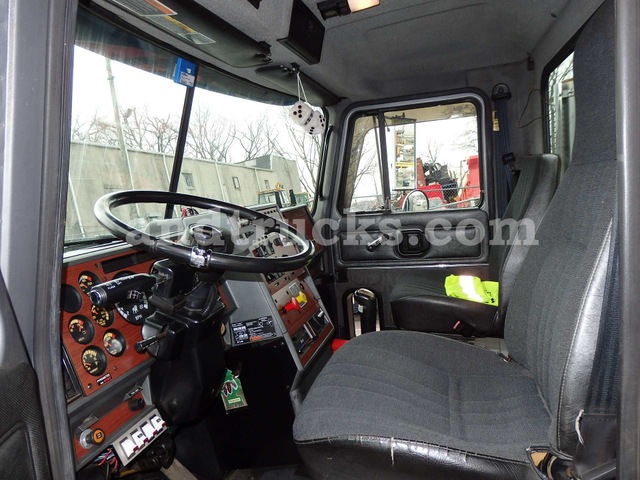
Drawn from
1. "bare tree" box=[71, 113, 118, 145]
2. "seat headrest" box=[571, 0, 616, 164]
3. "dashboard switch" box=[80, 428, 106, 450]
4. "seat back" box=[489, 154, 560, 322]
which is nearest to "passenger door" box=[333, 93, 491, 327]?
"seat back" box=[489, 154, 560, 322]

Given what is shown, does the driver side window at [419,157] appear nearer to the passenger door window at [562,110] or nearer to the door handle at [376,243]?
the door handle at [376,243]

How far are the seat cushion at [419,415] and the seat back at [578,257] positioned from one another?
0.32 feet

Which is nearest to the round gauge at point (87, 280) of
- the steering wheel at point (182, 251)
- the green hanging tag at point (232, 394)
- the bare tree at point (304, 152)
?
the steering wheel at point (182, 251)

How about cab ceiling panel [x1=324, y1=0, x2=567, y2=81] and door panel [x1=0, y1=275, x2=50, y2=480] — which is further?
cab ceiling panel [x1=324, y1=0, x2=567, y2=81]

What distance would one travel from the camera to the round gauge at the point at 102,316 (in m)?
1.11

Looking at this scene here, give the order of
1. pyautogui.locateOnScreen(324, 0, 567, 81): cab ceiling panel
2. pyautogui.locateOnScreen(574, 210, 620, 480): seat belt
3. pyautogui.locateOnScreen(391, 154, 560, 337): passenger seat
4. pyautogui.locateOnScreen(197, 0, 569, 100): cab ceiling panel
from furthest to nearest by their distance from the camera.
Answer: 1. pyautogui.locateOnScreen(324, 0, 567, 81): cab ceiling panel
2. pyautogui.locateOnScreen(391, 154, 560, 337): passenger seat
3. pyautogui.locateOnScreen(197, 0, 569, 100): cab ceiling panel
4. pyautogui.locateOnScreen(574, 210, 620, 480): seat belt

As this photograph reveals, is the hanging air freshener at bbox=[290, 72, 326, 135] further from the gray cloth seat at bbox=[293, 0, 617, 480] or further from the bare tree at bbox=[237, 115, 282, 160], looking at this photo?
the gray cloth seat at bbox=[293, 0, 617, 480]

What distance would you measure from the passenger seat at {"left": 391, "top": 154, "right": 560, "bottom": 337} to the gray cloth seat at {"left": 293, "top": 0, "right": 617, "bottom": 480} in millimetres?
490

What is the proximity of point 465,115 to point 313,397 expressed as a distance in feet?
7.49

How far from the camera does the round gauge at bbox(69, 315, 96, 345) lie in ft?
3.43

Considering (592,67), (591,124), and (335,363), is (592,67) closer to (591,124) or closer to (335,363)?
(591,124)

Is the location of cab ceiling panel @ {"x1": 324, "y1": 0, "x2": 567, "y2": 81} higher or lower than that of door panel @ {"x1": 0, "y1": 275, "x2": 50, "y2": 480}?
higher

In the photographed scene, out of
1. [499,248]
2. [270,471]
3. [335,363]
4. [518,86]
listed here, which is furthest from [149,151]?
[518,86]

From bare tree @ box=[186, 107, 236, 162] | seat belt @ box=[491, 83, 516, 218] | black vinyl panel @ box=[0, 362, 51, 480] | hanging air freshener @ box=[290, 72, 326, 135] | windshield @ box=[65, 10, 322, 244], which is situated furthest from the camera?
seat belt @ box=[491, 83, 516, 218]
